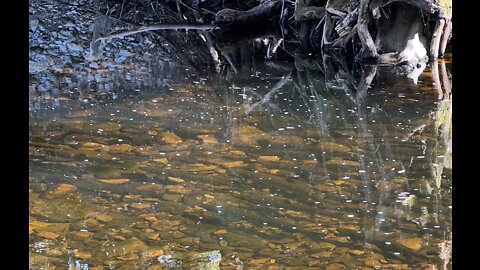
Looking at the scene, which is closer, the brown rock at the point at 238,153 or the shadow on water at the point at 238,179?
the shadow on water at the point at 238,179

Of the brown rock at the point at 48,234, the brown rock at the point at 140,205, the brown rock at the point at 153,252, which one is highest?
the brown rock at the point at 140,205

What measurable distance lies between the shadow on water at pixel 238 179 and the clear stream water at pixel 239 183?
0.02 metres

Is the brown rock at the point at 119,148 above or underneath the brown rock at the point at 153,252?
above

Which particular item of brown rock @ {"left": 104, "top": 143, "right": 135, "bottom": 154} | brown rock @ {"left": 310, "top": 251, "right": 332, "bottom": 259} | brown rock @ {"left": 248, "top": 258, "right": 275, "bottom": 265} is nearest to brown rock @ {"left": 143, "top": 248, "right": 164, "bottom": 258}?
brown rock @ {"left": 248, "top": 258, "right": 275, "bottom": 265}

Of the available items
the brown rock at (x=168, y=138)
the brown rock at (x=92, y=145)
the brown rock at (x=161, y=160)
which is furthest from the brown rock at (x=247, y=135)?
the brown rock at (x=92, y=145)

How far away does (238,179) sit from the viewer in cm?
698

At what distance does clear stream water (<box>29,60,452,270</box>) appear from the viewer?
5.28 m

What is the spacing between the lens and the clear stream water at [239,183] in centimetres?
528

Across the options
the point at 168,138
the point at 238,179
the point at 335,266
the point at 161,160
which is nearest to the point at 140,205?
the point at 238,179

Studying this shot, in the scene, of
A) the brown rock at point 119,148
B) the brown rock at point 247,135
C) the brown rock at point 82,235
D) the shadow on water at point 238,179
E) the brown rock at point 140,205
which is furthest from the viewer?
the brown rock at point 247,135

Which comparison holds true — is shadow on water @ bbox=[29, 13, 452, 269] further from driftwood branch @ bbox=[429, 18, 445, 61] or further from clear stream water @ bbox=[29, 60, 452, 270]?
driftwood branch @ bbox=[429, 18, 445, 61]

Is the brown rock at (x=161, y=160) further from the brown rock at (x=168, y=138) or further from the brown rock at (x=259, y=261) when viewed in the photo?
the brown rock at (x=259, y=261)

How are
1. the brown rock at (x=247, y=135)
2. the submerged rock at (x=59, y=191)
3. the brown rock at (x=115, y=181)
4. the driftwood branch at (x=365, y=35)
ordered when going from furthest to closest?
the driftwood branch at (x=365, y=35) → the brown rock at (x=247, y=135) → the brown rock at (x=115, y=181) → the submerged rock at (x=59, y=191)
